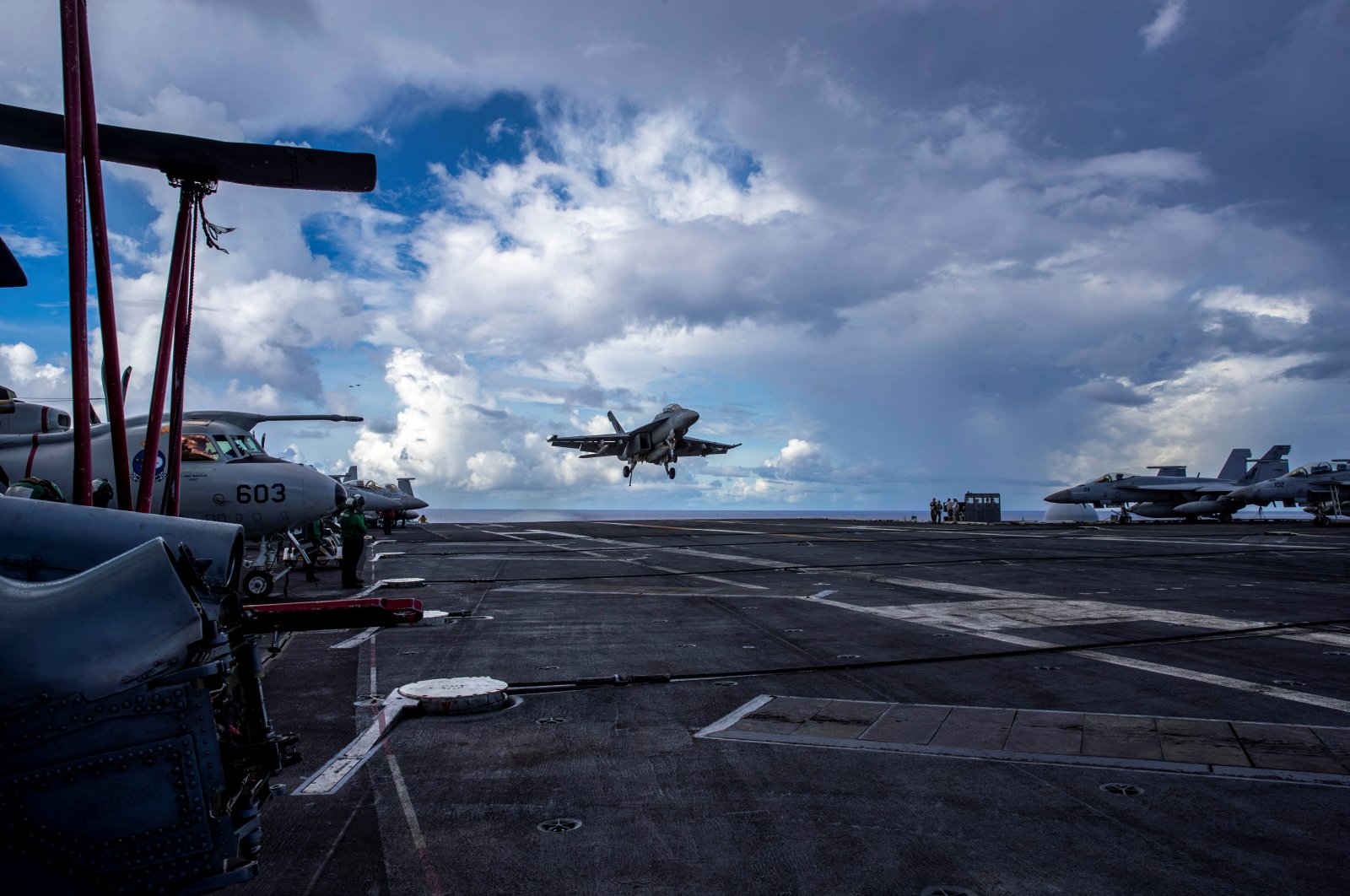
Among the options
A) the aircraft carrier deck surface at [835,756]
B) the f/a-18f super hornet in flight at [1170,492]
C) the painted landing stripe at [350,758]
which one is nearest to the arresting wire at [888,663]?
the aircraft carrier deck surface at [835,756]

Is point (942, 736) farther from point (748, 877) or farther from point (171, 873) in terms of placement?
point (171, 873)

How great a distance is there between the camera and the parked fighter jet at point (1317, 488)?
4872 cm

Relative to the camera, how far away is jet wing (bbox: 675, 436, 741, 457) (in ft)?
199

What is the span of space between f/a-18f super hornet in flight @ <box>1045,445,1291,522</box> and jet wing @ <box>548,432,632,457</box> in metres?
34.2

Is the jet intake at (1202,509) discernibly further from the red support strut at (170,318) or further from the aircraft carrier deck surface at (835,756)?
the red support strut at (170,318)

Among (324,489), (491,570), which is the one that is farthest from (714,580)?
(324,489)

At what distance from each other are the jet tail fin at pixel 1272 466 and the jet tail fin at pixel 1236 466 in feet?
12.6

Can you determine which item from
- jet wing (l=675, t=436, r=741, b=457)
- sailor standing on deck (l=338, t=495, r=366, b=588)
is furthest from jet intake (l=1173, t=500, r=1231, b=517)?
sailor standing on deck (l=338, t=495, r=366, b=588)

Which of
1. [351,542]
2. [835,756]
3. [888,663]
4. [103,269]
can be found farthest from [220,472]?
[835,756]

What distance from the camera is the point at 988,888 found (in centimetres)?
396

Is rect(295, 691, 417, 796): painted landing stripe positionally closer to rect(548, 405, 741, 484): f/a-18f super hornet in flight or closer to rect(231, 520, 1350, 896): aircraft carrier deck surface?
rect(231, 520, 1350, 896): aircraft carrier deck surface

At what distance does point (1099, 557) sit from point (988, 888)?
24060 mm

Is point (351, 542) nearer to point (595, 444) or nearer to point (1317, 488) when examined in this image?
point (595, 444)

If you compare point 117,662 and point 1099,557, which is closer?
point 117,662
